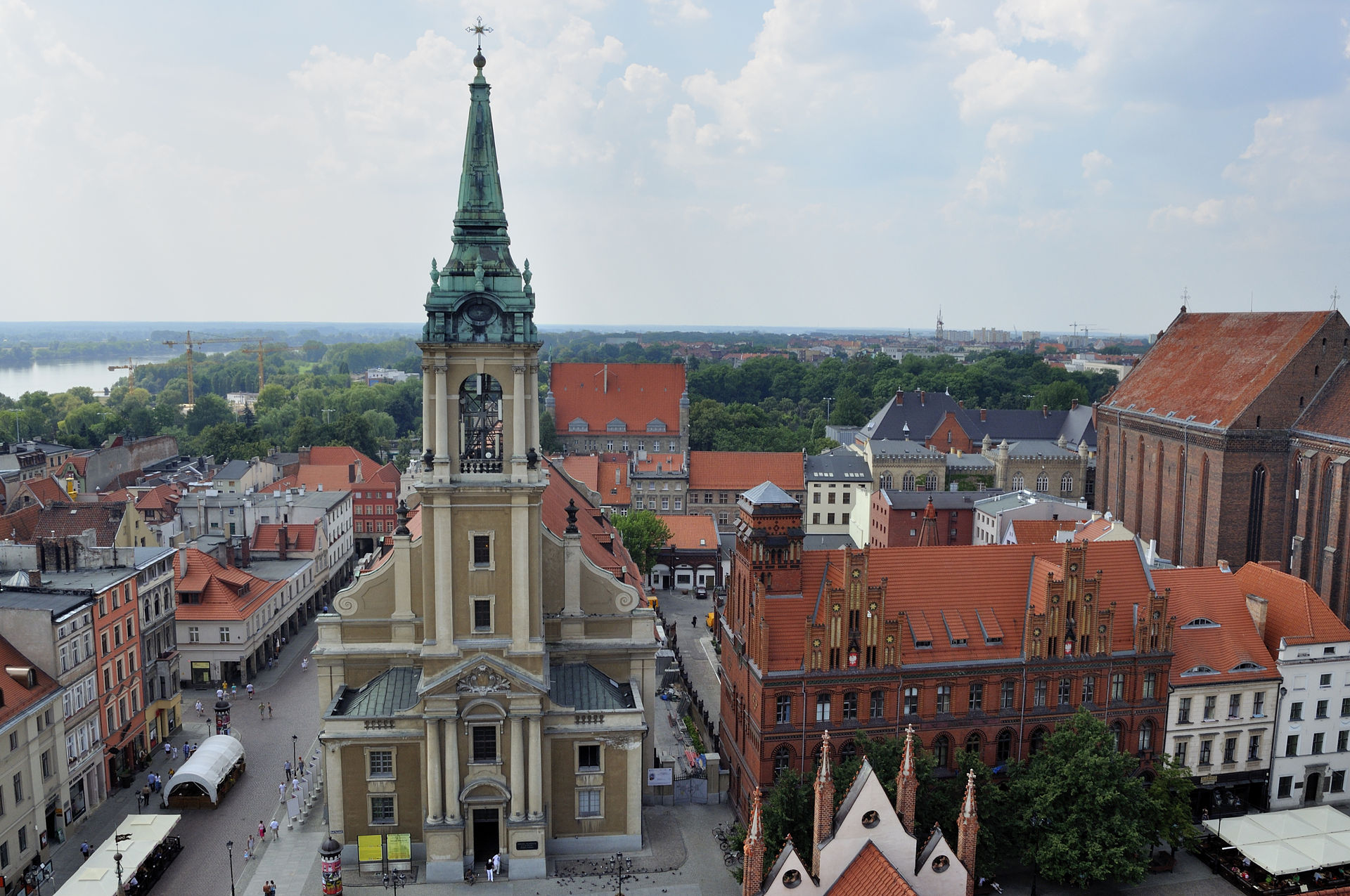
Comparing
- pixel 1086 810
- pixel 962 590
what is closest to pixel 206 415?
pixel 962 590

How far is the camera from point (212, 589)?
2704 inches

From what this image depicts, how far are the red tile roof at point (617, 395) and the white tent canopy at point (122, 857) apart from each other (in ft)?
303

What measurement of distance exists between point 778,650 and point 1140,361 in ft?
208

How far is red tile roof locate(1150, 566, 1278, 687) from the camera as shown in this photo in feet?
165

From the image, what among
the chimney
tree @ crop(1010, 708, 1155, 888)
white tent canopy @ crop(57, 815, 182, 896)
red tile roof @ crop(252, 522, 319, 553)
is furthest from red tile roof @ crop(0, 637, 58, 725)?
tree @ crop(1010, 708, 1155, 888)

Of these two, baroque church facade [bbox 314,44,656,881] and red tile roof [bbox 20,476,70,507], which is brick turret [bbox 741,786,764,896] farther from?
red tile roof [bbox 20,476,70,507]

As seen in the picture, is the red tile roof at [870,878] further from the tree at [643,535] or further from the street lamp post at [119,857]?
the tree at [643,535]

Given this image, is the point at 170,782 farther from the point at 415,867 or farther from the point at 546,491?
the point at 546,491

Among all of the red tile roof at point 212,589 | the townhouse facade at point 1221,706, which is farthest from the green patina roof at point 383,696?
the townhouse facade at point 1221,706

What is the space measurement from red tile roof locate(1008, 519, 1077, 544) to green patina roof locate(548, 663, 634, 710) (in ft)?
136

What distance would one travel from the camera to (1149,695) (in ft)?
162

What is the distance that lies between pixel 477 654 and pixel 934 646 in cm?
2108

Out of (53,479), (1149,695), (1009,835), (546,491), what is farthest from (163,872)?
(53,479)

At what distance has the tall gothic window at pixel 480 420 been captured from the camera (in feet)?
142
